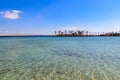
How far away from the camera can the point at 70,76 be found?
8148 mm

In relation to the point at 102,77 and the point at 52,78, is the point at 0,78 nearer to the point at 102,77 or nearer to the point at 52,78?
the point at 52,78

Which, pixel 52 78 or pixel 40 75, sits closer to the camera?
pixel 52 78

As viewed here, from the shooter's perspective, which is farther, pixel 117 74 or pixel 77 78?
pixel 117 74

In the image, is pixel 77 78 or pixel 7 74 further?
pixel 7 74

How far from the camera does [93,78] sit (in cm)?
781

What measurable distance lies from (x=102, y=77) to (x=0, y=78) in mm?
5534

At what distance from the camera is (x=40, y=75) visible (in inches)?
327

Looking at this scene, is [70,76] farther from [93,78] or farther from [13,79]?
[13,79]

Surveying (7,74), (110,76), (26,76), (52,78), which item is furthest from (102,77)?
(7,74)

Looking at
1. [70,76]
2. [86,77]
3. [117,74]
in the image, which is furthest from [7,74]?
[117,74]

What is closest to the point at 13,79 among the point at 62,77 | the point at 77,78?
the point at 62,77

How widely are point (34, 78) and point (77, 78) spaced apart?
2.30 meters

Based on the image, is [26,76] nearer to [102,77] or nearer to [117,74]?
[102,77]

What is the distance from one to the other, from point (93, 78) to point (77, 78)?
857 mm
